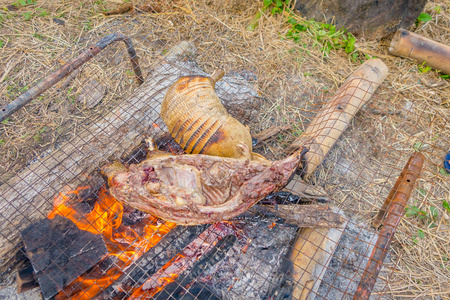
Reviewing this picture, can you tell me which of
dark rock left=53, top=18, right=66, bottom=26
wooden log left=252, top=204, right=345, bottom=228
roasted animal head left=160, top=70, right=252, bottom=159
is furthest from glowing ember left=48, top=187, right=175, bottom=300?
dark rock left=53, top=18, right=66, bottom=26

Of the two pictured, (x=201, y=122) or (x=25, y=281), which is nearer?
(x=25, y=281)

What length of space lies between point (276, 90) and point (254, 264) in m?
2.47

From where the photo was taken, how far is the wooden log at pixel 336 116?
10.4 feet

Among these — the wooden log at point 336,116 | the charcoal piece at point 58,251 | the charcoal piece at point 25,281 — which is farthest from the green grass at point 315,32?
the charcoal piece at point 25,281

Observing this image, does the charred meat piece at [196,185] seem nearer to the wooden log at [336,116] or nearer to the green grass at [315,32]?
the wooden log at [336,116]

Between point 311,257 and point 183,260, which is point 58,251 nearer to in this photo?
point 183,260

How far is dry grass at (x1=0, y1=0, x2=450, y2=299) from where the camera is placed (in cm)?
347

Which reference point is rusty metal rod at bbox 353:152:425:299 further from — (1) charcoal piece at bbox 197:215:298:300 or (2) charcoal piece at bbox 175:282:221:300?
(2) charcoal piece at bbox 175:282:221:300

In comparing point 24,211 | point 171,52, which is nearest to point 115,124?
point 24,211

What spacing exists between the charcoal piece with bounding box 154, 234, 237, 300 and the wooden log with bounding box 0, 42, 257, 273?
1.29 m

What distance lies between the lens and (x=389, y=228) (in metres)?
2.34

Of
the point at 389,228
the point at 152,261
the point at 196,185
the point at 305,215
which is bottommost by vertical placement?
the point at 152,261

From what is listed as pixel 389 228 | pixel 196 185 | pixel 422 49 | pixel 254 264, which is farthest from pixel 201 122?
pixel 422 49

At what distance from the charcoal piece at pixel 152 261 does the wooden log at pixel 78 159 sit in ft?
3.03
